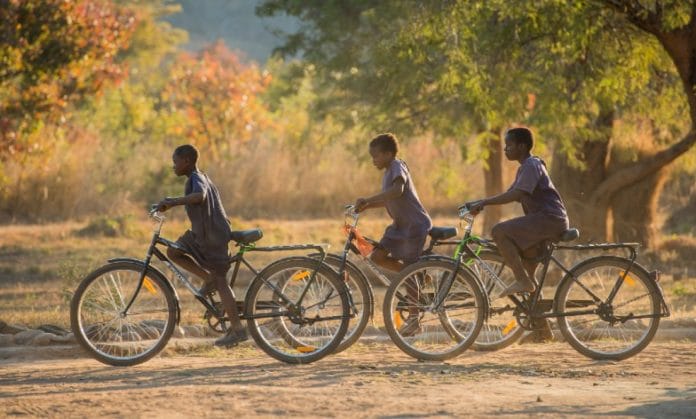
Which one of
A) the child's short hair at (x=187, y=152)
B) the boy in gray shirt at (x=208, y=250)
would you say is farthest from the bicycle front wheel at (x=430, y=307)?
the child's short hair at (x=187, y=152)

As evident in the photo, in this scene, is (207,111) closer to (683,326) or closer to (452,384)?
(683,326)

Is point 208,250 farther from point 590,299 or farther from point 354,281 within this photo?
point 590,299

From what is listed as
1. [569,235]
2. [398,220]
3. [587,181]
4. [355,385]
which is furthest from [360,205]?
[587,181]

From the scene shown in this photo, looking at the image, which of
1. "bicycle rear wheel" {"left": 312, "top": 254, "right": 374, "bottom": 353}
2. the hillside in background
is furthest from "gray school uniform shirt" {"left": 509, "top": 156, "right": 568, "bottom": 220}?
the hillside in background

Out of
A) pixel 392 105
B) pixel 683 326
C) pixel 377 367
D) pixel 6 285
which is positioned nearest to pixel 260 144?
pixel 392 105

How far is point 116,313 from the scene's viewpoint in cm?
898

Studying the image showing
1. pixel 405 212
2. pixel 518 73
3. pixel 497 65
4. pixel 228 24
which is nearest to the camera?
pixel 405 212

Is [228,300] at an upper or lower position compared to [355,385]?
upper

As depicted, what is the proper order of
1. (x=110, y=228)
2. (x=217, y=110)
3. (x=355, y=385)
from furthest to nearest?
(x=217, y=110), (x=110, y=228), (x=355, y=385)

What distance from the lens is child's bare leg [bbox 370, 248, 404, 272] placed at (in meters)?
9.40

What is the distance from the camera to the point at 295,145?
25.1m

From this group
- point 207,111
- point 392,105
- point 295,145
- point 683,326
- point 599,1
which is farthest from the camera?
point 207,111

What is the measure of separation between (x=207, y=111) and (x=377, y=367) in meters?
21.3

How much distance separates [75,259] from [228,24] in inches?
2785
